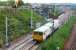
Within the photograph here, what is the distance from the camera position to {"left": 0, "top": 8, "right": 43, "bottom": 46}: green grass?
3771 millimetres

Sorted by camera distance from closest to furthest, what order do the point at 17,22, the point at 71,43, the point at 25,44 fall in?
the point at 71,43 → the point at 25,44 → the point at 17,22

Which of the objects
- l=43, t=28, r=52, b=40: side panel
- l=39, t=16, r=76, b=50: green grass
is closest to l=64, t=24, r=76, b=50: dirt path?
l=39, t=16, r=76, b=50: green grass

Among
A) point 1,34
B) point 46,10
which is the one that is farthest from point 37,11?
point 1,34

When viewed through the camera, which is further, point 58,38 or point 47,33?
point 47,33

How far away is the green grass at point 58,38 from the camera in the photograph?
3533 millimetres

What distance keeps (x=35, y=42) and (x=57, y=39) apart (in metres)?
0.36

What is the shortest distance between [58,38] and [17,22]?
0.77 meters

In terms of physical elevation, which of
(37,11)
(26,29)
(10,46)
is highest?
(37,11)

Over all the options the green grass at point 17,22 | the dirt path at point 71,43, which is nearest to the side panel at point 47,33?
the green grass at point 17,22

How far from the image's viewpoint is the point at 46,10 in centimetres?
381

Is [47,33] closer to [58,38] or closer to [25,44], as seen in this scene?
[58,38]

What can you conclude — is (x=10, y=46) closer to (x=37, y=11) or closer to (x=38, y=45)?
(x=38, y=45)

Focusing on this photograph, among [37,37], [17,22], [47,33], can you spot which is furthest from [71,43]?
[17,22]

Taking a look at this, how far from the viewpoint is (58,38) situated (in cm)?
359
